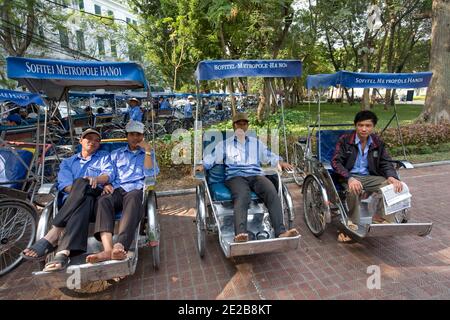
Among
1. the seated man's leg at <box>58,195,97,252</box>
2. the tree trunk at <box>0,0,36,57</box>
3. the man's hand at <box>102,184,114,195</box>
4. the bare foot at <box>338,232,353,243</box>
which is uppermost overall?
the tree trunk at <box>0,0,36,57</box>

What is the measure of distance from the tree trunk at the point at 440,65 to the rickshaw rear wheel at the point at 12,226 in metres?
9.88

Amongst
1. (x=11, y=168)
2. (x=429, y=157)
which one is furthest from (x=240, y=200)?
(x=429, y=157)

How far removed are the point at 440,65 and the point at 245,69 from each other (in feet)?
24.7

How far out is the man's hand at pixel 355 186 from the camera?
290cm

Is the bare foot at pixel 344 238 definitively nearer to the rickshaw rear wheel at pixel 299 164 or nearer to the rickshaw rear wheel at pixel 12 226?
the rickshaw rear wheel at pixel 299 164

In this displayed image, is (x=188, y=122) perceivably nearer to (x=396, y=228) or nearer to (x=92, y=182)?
(x=92, y=182)

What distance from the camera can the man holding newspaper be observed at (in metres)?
3.08

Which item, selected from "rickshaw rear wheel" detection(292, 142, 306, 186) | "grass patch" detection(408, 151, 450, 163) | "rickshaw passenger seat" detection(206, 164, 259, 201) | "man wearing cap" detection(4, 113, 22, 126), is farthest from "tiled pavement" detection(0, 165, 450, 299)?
"man wearing cap" detection(4, 113, 22, 126)

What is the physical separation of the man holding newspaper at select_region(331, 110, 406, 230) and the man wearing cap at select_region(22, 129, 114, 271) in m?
2.73

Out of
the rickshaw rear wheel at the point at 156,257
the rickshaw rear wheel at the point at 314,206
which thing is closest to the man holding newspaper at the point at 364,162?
the rickshaw rear wheel at the point at 314,206

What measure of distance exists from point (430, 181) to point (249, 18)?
5812 millimetres

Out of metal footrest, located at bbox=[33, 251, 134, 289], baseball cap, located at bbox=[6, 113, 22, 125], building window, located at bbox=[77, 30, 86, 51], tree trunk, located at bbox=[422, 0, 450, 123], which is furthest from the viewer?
building window, located at bbox=[77, 30, 86, 51]

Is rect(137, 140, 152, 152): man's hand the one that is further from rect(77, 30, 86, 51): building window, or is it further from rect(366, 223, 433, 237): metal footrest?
rect(77, 30, 86, 51): building window
